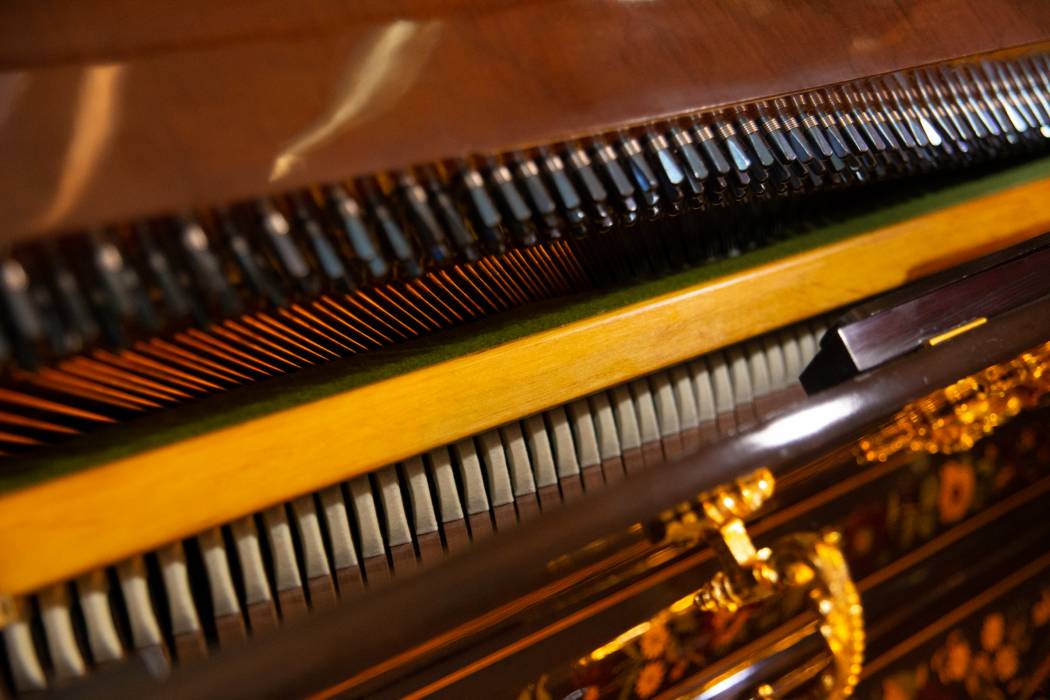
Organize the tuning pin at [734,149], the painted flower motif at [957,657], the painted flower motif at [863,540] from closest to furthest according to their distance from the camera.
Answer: the tuning pin at [734,149] < the painted flower motif at [863,540] < the painted flower motif at [957,657]

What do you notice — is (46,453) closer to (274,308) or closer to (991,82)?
(274,308)

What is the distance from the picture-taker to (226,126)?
690 mm

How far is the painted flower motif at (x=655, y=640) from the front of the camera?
97cm

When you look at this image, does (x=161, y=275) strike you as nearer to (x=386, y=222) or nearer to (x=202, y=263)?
(x=202, y=263)

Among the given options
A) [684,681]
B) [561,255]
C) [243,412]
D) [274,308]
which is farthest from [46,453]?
[684,681]

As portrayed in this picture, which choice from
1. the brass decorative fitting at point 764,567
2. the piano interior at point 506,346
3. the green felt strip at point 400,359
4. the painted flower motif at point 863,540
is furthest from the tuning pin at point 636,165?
the painted flower motif at point 863,540

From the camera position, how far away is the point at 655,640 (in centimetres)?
98

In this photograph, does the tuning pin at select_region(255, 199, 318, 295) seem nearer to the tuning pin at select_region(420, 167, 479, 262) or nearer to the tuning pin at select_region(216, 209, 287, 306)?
the tuning pin at select_region(216, 209, 287, 306)

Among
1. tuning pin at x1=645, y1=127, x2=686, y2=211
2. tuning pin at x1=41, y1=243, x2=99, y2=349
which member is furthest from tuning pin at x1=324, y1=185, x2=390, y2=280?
tuning pin at x1=645, y1=127, x2=686, y2=211

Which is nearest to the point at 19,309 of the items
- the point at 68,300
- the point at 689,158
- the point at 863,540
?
the point at 68,300

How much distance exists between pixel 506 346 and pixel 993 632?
3.30ft

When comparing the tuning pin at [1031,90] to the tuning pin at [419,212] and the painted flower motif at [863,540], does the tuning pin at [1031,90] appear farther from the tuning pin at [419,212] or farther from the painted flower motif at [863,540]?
the tuning pin at [419,212]

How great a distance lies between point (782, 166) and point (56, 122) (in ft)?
2.52

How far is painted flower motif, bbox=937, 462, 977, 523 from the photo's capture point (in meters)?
1.23
